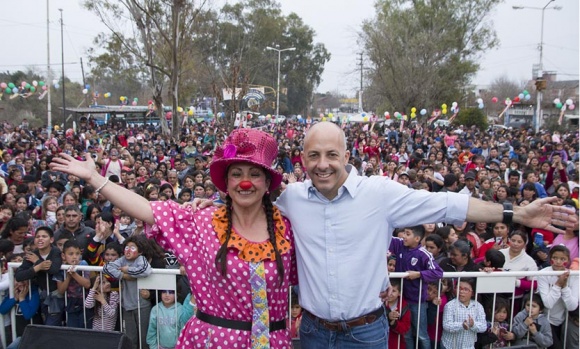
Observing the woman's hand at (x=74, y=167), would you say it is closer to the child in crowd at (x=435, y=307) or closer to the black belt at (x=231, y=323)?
the black belt at (x=231, y=323)

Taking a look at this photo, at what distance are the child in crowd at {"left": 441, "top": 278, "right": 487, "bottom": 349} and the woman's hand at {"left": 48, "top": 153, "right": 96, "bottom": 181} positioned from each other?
110 inches

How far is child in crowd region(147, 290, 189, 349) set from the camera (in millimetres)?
3957

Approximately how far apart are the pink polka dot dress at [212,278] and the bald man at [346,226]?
0.14 m

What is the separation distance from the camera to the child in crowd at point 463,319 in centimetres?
388

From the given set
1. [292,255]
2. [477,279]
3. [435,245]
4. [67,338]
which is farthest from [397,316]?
[67,338]

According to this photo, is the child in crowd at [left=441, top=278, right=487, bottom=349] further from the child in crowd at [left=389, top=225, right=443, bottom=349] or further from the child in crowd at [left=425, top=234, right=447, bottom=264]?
the child in crowd at [left=425, top=234, right=447, bottom=264]

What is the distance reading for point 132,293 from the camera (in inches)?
160

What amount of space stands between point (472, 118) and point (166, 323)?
110 ft

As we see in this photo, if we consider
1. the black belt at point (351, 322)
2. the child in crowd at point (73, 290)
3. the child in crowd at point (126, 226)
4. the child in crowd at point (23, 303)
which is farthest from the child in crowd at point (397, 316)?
the child in crowd at point (126, 226)

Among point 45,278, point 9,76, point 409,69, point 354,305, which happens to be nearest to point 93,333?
point 45,278

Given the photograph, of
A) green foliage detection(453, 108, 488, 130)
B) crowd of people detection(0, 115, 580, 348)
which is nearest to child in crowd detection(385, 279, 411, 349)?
crowd of people detection(0, 115, 580, 348)

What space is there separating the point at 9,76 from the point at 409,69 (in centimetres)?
3369

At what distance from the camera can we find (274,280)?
231cm

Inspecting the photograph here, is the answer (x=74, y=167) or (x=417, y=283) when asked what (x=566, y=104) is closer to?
(x=417, y=283)
